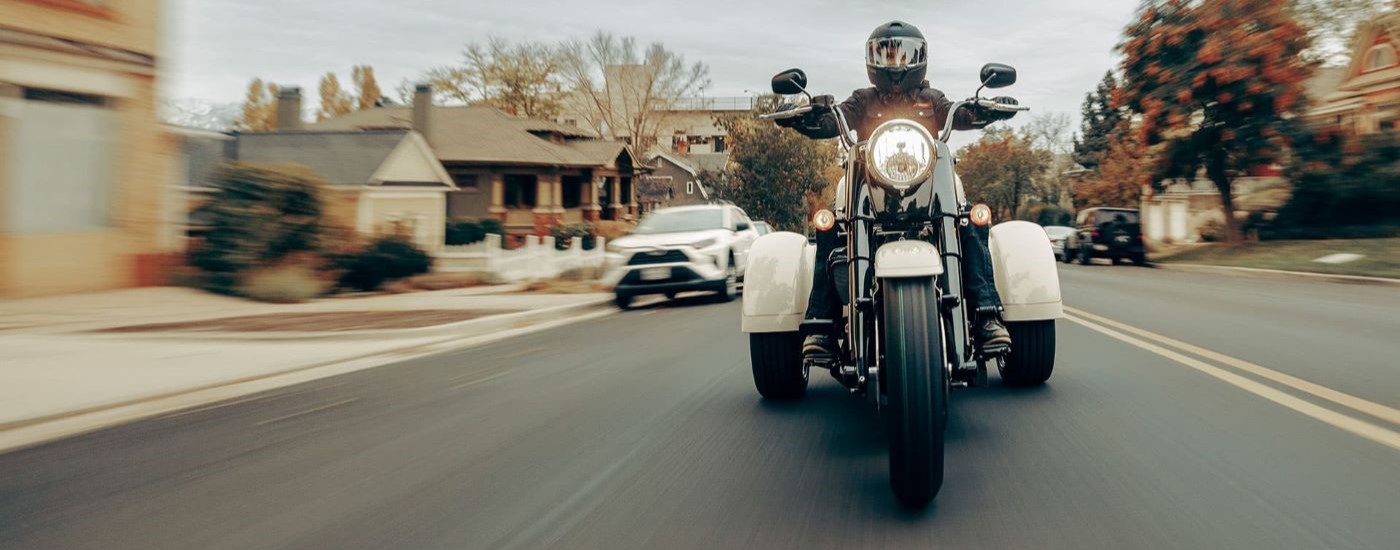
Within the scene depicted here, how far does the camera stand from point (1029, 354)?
20.9 feet

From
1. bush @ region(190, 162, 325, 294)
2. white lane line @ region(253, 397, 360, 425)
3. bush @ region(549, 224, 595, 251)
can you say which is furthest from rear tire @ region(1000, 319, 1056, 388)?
bush @ region(549, 224, 595, 251)

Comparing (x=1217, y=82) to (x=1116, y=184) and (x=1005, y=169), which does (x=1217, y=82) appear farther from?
(x=1005, y=169)

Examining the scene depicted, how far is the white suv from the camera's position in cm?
1595

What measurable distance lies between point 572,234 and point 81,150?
25.3 m

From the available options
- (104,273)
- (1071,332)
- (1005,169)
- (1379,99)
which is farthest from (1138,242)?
(1005,169)

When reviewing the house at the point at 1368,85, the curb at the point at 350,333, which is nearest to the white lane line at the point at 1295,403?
the curb at the point at 350,333

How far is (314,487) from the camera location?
4547mm

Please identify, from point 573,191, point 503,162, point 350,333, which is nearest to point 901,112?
point 350,333

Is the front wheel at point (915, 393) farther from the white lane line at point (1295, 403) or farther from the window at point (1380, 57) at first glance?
the window at point (1380, 57)

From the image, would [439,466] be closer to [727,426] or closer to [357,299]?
[727,426]

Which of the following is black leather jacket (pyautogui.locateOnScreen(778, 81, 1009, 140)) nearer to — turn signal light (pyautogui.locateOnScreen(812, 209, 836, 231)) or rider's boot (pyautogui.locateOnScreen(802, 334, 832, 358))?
turn signal light (pyautogui.locateOnScreen(812, 209, 836, 231))

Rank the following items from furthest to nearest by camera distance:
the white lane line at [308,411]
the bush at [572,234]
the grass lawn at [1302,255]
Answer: the bush at [572,234] → the grass lawn at [1302,255] → the white lane line at [308,411]

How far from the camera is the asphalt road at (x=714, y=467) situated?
3668 millimetres

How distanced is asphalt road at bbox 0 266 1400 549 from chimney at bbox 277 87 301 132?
36090mm
